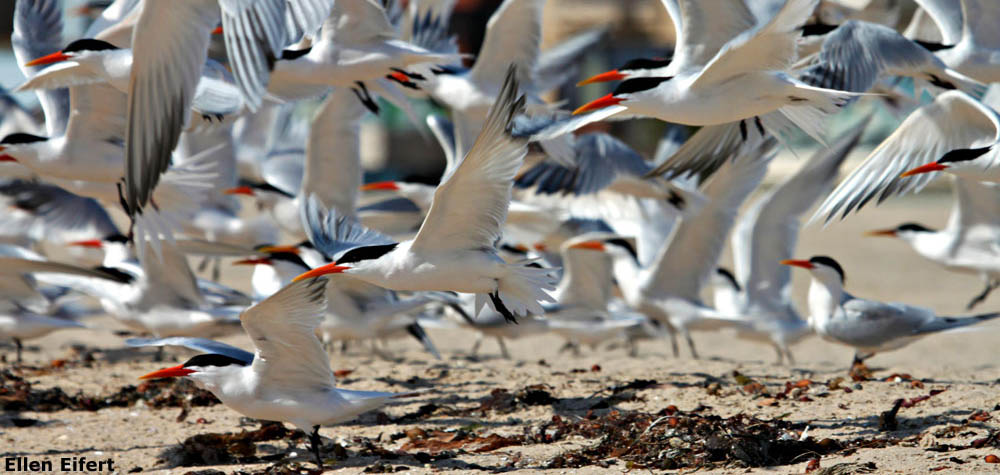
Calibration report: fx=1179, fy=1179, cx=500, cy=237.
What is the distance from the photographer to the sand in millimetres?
4082

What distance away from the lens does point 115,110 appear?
5453 mm

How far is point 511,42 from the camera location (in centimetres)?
632

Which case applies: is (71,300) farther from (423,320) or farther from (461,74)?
(461,74)

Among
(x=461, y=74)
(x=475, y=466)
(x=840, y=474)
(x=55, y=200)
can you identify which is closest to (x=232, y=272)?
(x=55, y=200)

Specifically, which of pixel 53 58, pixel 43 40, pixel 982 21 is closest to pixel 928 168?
pixel 982 21

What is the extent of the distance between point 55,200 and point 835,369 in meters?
5.19

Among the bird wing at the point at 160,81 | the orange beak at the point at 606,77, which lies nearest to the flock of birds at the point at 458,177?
the bird wing at the point at 160,81

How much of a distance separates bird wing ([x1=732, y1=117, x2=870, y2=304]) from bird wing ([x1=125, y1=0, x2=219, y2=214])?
3842 millimetres

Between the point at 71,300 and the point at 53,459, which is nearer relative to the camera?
the point at 53,459

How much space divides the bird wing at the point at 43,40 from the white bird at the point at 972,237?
464 cm

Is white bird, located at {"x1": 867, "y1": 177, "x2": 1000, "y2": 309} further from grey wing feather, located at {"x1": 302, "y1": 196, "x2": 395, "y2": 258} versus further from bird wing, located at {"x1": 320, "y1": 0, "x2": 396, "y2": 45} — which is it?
grey wing feather, located at {"x1": 302, "y1": 196, "x2": 395, "y2": 258}

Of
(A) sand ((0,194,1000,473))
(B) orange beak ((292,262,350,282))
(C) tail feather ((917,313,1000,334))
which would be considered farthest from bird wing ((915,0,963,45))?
(B) orange beak ((292,262,350,282))

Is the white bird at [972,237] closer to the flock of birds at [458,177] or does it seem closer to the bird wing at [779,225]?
the flock of birds at [458,177]

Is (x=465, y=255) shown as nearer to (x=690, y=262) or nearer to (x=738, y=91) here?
(x=738, y=91)
